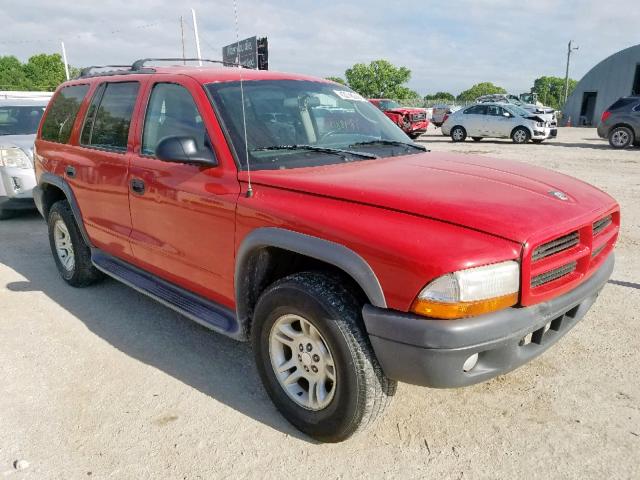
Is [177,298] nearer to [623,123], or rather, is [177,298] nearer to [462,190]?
[462,190]

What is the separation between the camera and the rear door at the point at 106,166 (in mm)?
3709

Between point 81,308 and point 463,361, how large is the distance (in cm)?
336

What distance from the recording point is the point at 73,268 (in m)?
4.65

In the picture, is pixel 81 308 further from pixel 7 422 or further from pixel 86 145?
pixel 7 422

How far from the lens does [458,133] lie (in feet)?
70.0

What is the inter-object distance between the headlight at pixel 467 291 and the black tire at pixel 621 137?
17.3m

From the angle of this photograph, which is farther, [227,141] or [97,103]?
[97,103]

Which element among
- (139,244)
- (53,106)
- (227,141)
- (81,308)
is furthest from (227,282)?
(53,106)

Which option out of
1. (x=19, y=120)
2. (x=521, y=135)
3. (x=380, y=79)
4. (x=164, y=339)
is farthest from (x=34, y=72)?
(x=164, y=339)

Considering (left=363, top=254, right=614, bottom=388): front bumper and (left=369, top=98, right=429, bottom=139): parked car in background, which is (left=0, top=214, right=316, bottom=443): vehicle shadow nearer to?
(left=363, top=254, right=614, bottom=388): front bumper

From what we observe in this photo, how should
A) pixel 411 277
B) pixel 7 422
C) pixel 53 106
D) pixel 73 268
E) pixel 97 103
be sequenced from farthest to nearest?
pixel 53 106 < pixel 73 268 < pixel 97 103 < pixel 7 422 < pixel 411 277

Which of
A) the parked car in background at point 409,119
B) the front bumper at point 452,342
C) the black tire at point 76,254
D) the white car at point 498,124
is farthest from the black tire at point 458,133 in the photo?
the front bumper at point 452,342

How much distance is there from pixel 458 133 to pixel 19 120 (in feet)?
55.6

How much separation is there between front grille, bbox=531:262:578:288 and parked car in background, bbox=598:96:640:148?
16.5m
